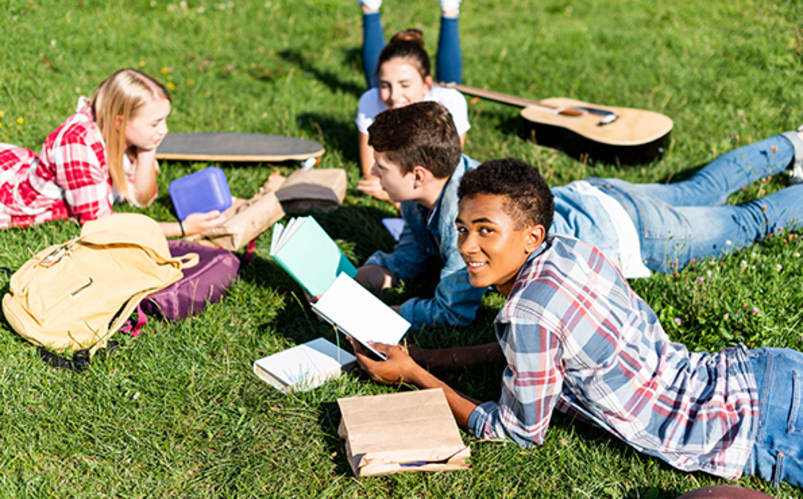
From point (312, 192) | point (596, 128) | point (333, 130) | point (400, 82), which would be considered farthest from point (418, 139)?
point (333, 130)

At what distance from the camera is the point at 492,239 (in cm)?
282

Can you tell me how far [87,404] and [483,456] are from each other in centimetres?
189

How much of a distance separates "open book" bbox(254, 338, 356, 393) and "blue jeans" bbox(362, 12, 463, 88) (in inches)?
155

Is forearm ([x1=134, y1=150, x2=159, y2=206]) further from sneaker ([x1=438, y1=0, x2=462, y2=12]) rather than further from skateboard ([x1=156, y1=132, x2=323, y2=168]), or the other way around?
sneaker ([x1=438, y1=0, x2=462, y2=12])

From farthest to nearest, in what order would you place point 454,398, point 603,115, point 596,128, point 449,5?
point 449,5
point 603,115
point 596,128
point 454,398

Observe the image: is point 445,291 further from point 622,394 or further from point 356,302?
point 622,394

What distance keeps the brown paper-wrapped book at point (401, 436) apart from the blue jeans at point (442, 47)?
4567 mm

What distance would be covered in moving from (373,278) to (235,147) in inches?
88.4

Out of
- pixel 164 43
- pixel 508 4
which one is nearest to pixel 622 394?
pixel 164 43

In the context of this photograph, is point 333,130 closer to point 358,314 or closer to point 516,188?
point 358,314

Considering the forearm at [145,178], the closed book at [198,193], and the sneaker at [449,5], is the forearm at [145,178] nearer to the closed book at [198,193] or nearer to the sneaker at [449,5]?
the closed book at [198,193]

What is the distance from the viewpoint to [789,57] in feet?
24.8

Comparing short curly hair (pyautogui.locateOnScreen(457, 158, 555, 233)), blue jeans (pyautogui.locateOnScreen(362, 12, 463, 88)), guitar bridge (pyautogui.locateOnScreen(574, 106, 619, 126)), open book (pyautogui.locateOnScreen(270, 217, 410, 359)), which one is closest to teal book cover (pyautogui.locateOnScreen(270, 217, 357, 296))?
open book (pyautogui.locateOnScreen(270, 217, 410, 359))

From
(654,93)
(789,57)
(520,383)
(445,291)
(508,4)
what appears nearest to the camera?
(520,383)
